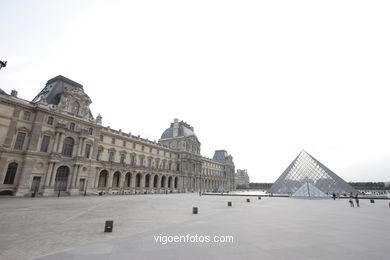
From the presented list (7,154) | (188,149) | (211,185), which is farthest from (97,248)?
(211,185)

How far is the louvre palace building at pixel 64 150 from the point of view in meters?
28.3

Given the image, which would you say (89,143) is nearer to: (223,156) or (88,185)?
(88,185)

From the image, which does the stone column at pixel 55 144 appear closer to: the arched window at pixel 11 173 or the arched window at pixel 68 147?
the arched window at pixel 68 147

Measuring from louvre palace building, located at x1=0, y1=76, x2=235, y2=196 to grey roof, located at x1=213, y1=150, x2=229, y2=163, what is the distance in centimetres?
4950

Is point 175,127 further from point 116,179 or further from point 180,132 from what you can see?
point 116,179

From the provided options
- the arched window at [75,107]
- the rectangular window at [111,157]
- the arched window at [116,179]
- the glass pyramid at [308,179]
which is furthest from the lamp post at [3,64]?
the glass pyramid at [308,179]

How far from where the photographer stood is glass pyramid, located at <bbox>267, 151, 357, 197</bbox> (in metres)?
35.7

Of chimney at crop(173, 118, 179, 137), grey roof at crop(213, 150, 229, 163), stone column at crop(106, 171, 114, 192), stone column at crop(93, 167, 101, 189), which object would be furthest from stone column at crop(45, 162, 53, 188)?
grey roof at crop(213, 150, 229, 163)

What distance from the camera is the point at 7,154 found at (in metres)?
27.5

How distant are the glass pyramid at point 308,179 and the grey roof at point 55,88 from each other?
4593cm

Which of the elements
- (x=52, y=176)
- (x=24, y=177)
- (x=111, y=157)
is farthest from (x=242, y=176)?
(x=24, y=177)

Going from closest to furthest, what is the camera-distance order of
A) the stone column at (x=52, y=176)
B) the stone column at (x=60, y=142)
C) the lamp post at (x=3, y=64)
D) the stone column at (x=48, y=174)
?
the lamp post at (x=3, y=64)
the stone column at (x=48, y=174)
the stone column at (x=52, y=176)
the stone column at (x=60, y=142)

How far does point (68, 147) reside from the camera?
34.9m

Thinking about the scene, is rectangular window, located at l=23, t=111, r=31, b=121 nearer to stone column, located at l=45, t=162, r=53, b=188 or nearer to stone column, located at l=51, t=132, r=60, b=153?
stone column, located at l=51, t=132, r=60, b=153
